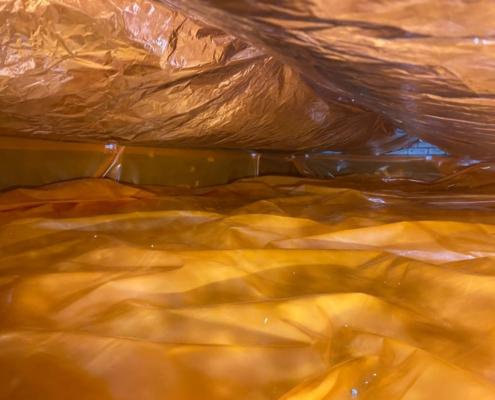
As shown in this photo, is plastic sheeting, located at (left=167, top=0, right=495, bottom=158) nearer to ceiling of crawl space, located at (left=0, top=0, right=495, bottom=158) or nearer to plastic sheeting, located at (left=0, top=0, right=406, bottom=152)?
ceiling of crawl space, located at (left=0, top=0, right=495, bottom=158)

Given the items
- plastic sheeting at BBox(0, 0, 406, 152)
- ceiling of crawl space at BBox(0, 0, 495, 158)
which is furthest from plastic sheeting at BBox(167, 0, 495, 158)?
plastic sheeting at BBox(0, 0, 406, 152)

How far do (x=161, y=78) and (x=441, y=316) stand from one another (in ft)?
2.37

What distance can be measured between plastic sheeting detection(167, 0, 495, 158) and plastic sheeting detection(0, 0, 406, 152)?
20 cm

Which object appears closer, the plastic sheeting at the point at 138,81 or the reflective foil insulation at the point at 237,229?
the reflective foil insulation at the point at 237,229

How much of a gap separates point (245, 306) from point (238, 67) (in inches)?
23.8

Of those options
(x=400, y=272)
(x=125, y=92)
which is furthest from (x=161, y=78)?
(x=400, y=272)

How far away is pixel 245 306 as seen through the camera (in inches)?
26.8

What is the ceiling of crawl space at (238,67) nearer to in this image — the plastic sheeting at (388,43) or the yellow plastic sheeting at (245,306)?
the plastic sheeting at (388,43)

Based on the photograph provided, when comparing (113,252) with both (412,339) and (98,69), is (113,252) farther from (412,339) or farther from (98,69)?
(412,339)

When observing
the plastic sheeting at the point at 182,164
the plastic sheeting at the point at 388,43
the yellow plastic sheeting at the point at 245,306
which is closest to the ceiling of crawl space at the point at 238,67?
the plastic sheeting at the point at 388,43

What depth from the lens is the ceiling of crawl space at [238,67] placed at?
23.5 inches

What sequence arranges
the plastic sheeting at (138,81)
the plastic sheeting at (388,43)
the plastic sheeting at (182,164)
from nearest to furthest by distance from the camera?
1. the plastic sheeting at (388,43)
2. the plastic sheeting at (138,81)
3. the plastic sheeting at (182,164)

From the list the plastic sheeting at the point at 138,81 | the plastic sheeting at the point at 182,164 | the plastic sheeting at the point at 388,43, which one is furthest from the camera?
the plastic sheeting at the point at 182,164

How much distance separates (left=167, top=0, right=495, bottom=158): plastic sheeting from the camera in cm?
56
